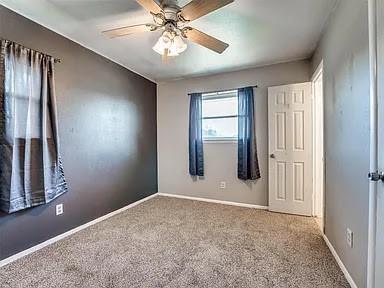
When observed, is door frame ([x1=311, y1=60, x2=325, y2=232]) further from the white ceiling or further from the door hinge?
the door hinge

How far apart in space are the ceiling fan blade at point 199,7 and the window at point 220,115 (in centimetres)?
219

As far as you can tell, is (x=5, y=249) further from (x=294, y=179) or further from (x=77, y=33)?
(x=294, y=179)

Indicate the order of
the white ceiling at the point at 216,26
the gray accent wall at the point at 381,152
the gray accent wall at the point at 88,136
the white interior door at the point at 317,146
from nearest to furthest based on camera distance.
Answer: the gray accent wall at the point at 381,152
the white ceiling at the point at 216,26
the gray accent wall at the point at 88,136
the white interior door at the point at 317,146

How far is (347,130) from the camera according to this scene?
1733mm

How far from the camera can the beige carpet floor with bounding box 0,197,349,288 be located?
5.73 feet

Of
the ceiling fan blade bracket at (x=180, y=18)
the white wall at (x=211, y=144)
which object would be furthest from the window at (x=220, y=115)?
the ceiling fan blade bracket at (x=180, y=18)

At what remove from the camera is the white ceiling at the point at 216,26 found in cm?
202

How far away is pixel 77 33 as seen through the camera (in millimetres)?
2541

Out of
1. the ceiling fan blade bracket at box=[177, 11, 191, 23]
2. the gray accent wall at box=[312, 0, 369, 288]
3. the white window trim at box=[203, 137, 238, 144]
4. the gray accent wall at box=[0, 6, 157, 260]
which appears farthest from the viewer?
the white window trim at box=[203, 137, 238, 144]

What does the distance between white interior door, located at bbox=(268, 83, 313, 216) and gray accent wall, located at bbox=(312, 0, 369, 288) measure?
813mm

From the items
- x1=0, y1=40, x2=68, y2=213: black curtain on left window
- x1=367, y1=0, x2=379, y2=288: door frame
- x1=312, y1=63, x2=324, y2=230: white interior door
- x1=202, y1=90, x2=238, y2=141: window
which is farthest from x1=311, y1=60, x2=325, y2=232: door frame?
x1=0, y1=40, x2=68, y2=213: black curtain on left window

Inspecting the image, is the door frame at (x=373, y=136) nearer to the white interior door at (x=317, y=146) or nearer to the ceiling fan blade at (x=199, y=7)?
the ceiling fan blade at (x=199, y=7)

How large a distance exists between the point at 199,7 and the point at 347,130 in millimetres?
1461

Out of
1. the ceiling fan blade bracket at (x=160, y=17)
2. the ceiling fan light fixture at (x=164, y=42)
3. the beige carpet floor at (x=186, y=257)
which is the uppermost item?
the ceiling fan blade bracket at (x=160, y=17)
